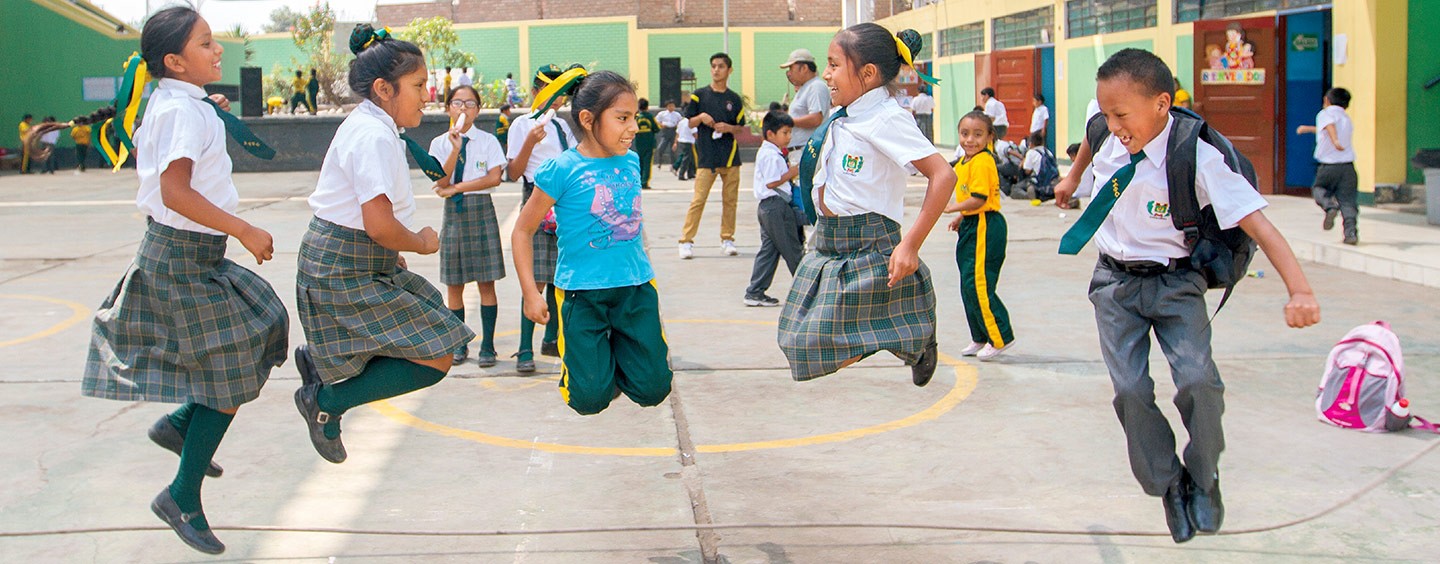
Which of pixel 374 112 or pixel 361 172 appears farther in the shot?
pixel 374 112

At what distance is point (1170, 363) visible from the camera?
3953mm

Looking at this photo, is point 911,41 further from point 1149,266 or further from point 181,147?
point 181,147

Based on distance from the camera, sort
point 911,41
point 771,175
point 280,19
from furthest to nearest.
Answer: point 280,19, point 771,175, point 911,41

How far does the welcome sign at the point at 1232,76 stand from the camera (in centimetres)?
1581

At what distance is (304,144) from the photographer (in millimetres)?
26562

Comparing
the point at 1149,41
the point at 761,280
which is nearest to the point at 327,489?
the point at 761,280

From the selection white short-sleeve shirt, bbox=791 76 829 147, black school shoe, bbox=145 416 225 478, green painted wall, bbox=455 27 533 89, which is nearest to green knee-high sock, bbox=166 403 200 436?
black school shoe, bbox=145 416 225 478

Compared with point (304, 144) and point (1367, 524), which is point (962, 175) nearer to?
point (1367, 524)

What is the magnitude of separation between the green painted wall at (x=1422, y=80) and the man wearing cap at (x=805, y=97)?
7171 mm

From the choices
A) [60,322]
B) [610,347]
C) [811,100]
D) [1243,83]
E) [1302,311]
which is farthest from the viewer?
[1243,83]

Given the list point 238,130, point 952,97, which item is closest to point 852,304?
point 238,130

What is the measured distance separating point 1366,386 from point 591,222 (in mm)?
3422

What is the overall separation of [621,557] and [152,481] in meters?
2.03

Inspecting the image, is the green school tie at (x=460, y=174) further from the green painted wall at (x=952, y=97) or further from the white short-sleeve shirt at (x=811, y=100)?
the green painted wall at (x=952, y=97)
